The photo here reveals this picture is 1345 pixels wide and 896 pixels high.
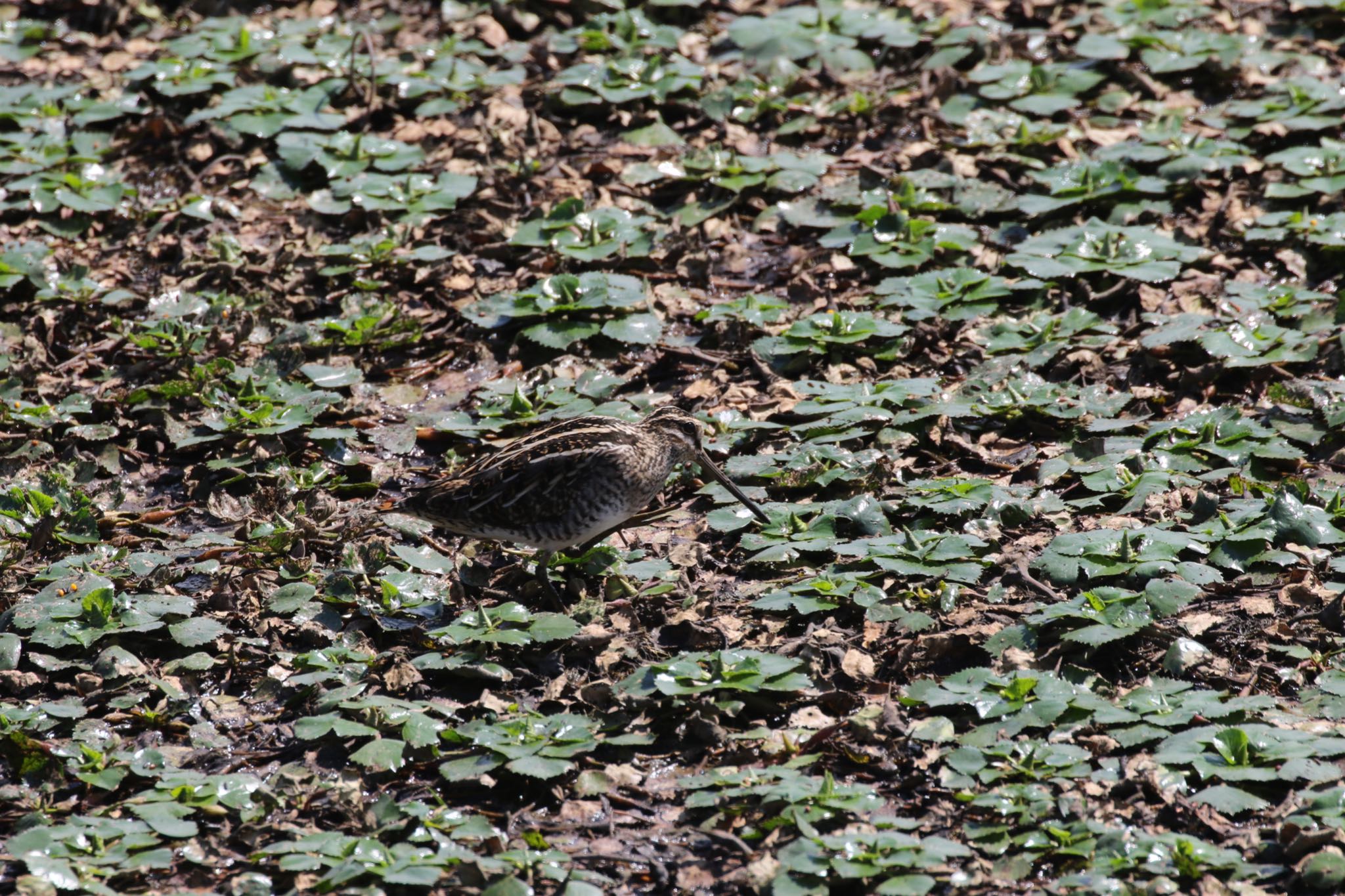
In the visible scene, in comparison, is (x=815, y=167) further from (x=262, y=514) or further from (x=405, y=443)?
(x=262, y=514)

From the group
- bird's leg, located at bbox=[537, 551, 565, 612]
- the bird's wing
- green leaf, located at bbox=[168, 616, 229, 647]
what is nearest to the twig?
the bird's wing

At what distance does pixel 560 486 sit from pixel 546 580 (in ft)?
1.32

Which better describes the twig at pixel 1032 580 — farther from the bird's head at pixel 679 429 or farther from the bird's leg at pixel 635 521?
the bird's leg at pixel 635 521

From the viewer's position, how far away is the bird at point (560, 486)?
6.38m

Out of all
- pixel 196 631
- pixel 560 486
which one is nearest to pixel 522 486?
pixel 560 486

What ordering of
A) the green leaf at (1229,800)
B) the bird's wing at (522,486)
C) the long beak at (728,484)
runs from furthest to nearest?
the long beak at (728,484) → the bird's wing at (522,486) → the green leaf at (1229,800)

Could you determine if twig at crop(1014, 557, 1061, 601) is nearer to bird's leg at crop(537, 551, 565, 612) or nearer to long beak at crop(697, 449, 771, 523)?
long beak at crop(697, 449, 771, 523)

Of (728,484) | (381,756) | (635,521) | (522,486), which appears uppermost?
(522,486)

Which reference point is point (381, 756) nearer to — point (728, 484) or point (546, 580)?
point (546, 580)

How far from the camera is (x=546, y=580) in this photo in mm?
6457

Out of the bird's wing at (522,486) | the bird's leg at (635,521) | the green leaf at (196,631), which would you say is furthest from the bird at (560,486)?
the green leaf at (196,631)

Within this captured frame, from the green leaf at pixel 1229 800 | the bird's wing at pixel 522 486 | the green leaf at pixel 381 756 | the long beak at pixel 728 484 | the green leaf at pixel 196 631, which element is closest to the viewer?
the green leaf at pixel 1229 800

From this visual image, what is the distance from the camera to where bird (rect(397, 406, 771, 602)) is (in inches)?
251

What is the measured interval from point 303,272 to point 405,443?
1801 millimetres
